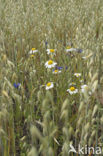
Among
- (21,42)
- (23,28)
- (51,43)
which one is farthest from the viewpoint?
(23,28)

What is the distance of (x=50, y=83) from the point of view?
1.31 m

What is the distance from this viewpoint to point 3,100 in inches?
37.8

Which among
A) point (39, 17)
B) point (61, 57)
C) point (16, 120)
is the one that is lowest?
point (16, 120)

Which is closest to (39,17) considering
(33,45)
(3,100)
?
(33,45)

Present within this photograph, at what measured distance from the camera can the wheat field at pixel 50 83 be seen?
2.78 feet

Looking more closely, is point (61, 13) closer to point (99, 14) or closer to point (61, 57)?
point (99, 14)

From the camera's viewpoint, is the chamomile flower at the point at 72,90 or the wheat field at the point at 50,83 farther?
the chamomile flower at the point at 72,90

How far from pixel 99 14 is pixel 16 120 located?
2072mm

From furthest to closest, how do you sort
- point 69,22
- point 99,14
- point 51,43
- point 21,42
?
point 99,14, point 69,22, point 21,42, point 51,43

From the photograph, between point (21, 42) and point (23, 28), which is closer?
point (21, 42)

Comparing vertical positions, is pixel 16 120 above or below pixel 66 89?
below

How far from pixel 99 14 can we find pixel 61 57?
1.34 meters

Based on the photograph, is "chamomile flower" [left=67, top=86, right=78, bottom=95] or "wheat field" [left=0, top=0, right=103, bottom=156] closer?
"wheat field" [left=0, top=0, right=103, bottom=156]

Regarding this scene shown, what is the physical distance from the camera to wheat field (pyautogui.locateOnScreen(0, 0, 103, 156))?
846 mm
